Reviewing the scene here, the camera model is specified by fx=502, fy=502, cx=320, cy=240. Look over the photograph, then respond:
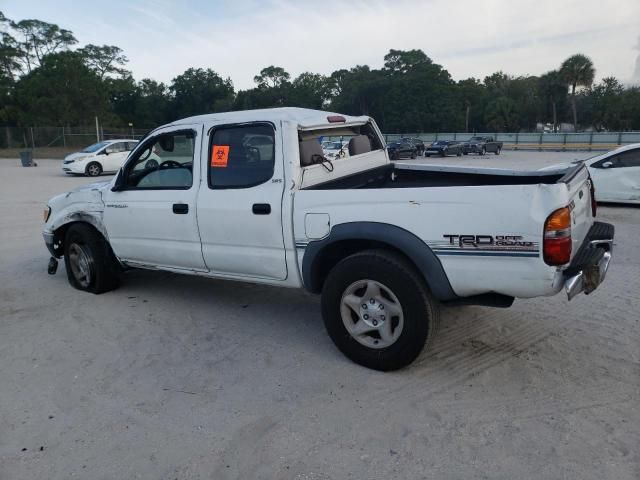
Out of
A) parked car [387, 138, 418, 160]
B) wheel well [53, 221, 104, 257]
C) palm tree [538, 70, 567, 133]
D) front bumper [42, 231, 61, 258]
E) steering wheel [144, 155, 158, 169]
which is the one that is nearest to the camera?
steering wheel [144, 155, 158, 169]

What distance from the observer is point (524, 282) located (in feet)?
10.0

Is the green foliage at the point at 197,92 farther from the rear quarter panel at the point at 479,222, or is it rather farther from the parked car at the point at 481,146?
the rear quarter panel at the point at 479,222

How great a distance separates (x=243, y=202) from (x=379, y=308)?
140 cm

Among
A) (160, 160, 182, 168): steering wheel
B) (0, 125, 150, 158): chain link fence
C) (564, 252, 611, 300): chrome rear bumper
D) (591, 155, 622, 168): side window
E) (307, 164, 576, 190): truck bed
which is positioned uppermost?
(0, 125, 150, 158): chain link fence

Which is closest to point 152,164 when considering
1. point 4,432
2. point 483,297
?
point 4,432

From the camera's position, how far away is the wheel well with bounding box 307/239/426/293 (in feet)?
11.7

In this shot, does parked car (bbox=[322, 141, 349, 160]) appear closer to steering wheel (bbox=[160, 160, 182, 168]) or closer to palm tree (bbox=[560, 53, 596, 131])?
steering wheel (bbox=[160, 160, 182, 168])

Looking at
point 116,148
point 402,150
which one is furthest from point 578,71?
point 116,148

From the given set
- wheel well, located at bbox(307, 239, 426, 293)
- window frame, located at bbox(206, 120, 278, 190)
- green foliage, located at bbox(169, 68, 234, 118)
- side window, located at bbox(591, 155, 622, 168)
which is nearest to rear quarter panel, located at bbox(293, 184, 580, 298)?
wheel well, located at bbox(307, 239, 426, 293)

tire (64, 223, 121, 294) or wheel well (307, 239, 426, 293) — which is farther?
tire (64, 223, 121, 294)

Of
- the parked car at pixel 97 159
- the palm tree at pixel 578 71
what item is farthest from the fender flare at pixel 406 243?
the palm tree at pixel 578 71

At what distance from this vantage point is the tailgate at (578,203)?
3277mm

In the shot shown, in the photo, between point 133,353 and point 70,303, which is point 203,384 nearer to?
point 133,353

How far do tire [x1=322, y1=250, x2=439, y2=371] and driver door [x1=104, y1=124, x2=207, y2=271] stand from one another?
1481 millimetres
